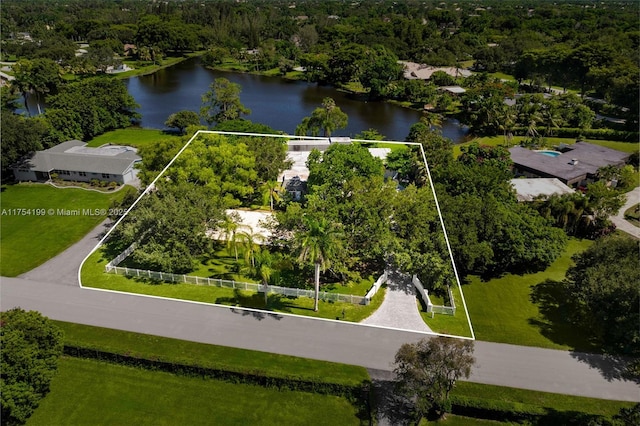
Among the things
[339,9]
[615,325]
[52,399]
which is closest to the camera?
[52,399]

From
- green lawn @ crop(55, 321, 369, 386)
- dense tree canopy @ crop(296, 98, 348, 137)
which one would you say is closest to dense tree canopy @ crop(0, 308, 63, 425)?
green lawn @ crop(55, 321, 369, 386)

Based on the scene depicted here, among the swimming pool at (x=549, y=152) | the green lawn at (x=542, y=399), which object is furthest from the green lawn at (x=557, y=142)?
the green lawn at (x=542, y=399)

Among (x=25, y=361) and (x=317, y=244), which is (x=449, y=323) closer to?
(x=317, y=244)

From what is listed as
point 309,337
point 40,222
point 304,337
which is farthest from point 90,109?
point 309,337

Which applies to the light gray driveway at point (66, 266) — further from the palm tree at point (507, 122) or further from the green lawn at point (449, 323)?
the palm tree at point (507, 122)

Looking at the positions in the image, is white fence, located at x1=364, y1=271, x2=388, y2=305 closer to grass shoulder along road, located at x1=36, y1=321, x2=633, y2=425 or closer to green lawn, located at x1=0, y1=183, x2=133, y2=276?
grass shoulder along road, located at x1=36, y1=321, x2=633, y2=425

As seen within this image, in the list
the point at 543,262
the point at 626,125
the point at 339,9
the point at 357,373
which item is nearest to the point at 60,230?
the point at 357,373

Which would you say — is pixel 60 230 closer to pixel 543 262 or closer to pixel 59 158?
A: pixel 59 158
